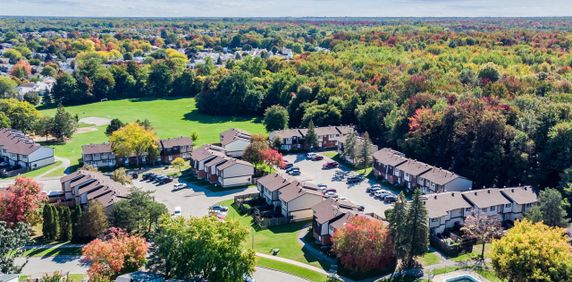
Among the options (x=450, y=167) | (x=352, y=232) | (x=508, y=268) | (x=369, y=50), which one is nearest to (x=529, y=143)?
(x=450, y=167)

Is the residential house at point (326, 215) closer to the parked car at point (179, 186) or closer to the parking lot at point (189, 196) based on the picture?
the parking lot at point (189, 196)

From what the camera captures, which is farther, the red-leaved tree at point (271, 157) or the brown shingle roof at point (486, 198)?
the red-leaved tree at point (271, 157)

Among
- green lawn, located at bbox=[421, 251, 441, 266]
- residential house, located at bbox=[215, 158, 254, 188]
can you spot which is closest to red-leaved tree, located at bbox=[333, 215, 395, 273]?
green lawn, located at bbox=[421, 251, 441, 266]

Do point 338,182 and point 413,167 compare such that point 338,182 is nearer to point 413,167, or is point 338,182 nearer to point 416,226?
point 413,167

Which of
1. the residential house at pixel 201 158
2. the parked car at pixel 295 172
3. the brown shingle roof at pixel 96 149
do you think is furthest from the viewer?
the brown shingle roof at pixel 96 149

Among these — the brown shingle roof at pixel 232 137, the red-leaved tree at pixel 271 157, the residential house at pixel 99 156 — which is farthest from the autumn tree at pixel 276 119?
the residential house at pixel 99 156

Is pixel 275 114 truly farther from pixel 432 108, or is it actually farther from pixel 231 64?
pixel 231 64

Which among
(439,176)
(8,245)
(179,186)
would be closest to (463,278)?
(439,176)
